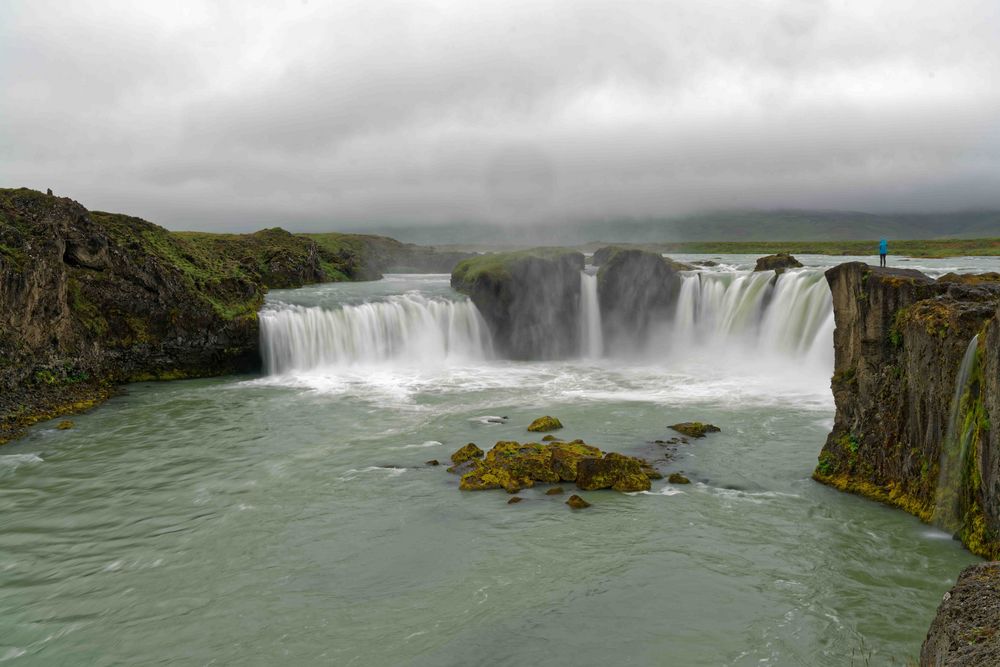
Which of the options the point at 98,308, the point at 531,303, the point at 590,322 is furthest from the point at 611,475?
the point at 98,308

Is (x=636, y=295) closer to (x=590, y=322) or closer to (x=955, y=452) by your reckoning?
(x=590, y=322)

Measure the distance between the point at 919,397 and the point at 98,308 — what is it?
111ft

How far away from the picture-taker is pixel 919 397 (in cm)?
1277

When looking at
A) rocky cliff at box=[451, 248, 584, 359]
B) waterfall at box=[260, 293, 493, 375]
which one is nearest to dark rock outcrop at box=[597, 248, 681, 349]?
rocky cliff at box=[451, 248, 584, 359]

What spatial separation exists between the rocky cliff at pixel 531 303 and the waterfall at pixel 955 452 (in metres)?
29.1

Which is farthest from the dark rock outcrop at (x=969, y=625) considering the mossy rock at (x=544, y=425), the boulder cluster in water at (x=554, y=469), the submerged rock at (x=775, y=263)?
the submerged rock at (x=775, y=263)

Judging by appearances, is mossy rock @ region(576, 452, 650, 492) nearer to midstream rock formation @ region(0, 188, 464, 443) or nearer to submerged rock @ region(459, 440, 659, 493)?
submerged rock @ region(459, 440, 659, 493)

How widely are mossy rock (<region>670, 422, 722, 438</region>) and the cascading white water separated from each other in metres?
12.0

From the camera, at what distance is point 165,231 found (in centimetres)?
3953

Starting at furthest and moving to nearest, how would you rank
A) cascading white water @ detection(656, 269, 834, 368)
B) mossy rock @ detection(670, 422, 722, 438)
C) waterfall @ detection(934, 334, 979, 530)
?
1. cascading white water @ detection(656, 269, 834, 368)
2. mossy rock @ detection(670, 422, 722, 438)
3. waterfall @ detection(934, 334, 979, 530)

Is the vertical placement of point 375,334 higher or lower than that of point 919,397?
lower

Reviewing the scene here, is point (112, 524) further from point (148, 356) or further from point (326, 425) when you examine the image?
point (148, 356)

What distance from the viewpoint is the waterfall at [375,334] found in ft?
118

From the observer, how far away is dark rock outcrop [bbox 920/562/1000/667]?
15.1ft
